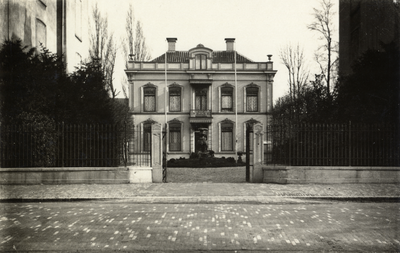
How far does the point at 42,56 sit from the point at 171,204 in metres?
10.8

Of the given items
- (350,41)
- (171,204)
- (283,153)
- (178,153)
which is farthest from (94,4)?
(171,204)

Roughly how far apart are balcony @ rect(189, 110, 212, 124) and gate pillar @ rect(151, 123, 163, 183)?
22855 millimetres

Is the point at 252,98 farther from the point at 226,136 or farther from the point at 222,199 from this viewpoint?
the point at 222,199

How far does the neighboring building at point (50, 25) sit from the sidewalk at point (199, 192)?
7.51 meters

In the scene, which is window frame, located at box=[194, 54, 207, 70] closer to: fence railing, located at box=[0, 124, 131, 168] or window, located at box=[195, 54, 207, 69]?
window, located at box=[195, 54, 207, 69]

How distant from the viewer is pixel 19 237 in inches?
234

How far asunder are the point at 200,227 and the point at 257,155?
6942mm

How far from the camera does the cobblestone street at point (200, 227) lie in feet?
18.1

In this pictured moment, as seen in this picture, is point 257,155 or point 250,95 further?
point 250,95

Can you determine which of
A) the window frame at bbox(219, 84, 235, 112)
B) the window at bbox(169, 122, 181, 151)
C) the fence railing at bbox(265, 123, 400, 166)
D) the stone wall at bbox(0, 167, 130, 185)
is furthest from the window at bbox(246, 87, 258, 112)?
the stone wall at bbox(0, 167, 130, 185)

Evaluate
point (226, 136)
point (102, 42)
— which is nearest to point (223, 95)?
point (226, 136)

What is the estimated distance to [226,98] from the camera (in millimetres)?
37562

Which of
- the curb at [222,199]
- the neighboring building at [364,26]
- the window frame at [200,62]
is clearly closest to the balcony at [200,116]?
the window frame at [200,62]

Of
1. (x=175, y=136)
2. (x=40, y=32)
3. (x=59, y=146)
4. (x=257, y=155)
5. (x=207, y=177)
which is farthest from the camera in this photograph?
(x=175, y=136)
